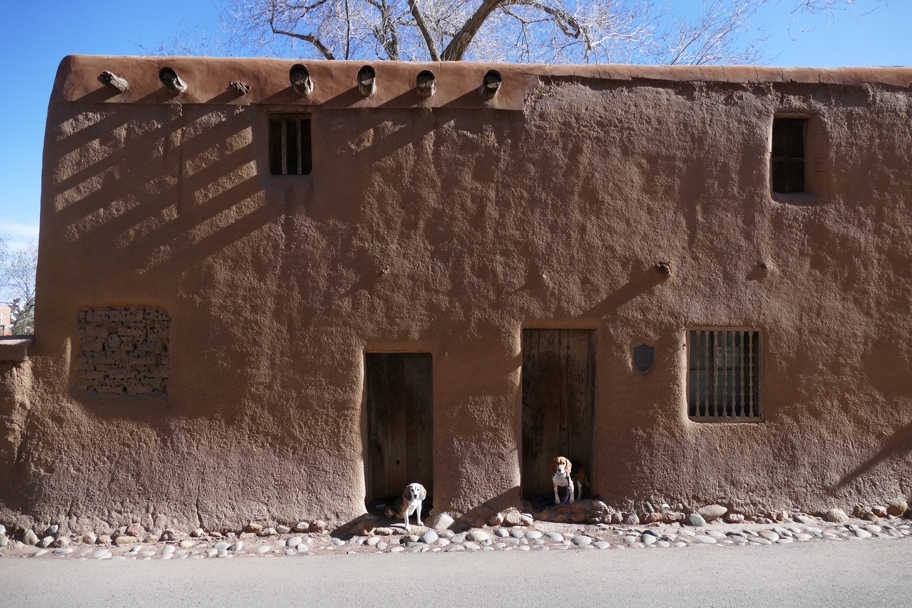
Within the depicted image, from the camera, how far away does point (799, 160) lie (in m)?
6.64

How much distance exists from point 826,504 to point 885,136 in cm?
388

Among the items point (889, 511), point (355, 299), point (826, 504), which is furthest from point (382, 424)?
point (889, 511)

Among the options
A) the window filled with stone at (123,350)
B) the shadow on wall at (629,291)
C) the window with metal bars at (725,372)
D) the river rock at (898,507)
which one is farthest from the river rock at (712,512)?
the window filled with stone at (123,350)

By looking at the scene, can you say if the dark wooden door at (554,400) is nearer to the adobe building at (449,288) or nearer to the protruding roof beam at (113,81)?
the adobe building at (449,288)

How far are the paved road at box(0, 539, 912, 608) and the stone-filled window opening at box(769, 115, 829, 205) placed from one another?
3519 mm

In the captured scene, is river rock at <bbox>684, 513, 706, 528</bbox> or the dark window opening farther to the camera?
the dark window opening

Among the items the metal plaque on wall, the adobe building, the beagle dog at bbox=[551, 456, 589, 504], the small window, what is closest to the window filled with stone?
the adobe building

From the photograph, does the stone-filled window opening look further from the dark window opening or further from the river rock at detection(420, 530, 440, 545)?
the river rock at detection(420, 530, 440, 545)

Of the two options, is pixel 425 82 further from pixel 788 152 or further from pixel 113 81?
pixel 788 152

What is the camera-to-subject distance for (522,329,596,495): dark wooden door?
6.55m

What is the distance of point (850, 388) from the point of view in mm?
6348

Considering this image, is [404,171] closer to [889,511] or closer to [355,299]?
[355,299]

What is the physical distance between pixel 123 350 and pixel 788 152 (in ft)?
23.7

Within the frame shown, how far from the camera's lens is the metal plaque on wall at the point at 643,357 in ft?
20.4
